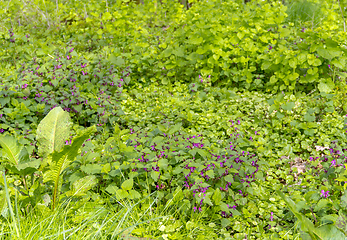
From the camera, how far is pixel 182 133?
3.11 meters

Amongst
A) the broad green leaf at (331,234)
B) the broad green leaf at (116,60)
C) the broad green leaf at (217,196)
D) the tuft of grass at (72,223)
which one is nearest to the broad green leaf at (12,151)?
the tuft of grass at (72,223)

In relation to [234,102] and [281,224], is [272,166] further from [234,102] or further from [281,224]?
[234,102]

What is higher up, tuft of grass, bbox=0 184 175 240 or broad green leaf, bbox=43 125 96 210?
broad green leaf, bbox=43 125 96 210

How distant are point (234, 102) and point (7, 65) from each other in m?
3.73

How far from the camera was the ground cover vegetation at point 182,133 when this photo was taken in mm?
2271

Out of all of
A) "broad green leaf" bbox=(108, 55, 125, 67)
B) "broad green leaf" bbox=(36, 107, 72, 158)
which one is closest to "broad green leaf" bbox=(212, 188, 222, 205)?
"broad green leaf" bbox=(36, 107, 72, 158)

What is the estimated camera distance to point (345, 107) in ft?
12.6

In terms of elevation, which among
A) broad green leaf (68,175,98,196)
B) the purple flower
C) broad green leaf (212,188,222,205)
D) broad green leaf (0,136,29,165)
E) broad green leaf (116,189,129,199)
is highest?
broad green leaf (0,136,29,165)

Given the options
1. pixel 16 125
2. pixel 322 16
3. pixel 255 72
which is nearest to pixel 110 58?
pixel 16 125

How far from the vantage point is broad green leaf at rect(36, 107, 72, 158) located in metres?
2.29

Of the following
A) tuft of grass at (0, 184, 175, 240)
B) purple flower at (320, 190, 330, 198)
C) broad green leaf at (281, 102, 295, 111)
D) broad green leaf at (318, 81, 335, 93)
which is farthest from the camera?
broad green leaf at (318, 81, 335, 93)

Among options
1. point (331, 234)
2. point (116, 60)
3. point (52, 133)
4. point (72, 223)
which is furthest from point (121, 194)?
point (116, 60)

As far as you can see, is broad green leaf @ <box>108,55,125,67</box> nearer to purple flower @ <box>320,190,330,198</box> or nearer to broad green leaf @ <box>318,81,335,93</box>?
broad green leaf @ <box>318,81,335,93</box>

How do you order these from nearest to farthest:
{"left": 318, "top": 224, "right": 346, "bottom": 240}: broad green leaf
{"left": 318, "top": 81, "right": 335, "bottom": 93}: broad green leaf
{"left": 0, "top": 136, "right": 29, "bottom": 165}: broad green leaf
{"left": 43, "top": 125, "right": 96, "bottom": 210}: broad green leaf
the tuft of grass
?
{"left": 318, "top": 224, "right": 346, "bottom": 240}: broad green leaf
the tuft of grass
{"left": 43, "top": 125, "right": 96, "bottom": 210}: broad green leaf
{"left": 0, "top": 136, "right": 29, "bottom": 165}: broad green leaf
{"left": 318, "top": 81, "right": 335, "bottom": 93}: broad green leaf
